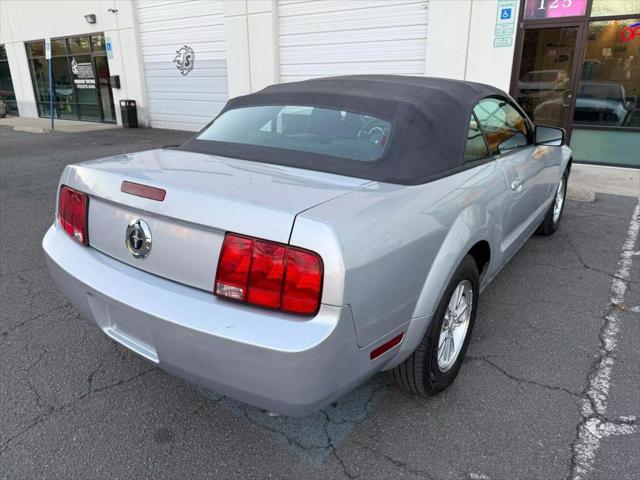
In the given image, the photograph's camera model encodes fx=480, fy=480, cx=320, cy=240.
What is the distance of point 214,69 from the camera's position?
13414mm

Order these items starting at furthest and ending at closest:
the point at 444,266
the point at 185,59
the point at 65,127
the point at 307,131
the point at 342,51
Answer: the point at 65,127 < the point at 185,59 < the point at 342,51 < the point at 307,131 < the point at 444,266

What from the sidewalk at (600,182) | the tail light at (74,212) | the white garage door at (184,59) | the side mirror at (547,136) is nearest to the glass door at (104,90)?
the white garage door at (184,59)

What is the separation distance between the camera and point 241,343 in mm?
1682

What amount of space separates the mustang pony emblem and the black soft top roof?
38.9 feet

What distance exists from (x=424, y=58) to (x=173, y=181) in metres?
8.70

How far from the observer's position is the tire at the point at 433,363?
2.23 m

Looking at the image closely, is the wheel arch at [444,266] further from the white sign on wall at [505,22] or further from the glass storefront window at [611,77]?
the glass storefront window at [611,77]

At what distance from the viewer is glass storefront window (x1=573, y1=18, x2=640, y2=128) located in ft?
26.0

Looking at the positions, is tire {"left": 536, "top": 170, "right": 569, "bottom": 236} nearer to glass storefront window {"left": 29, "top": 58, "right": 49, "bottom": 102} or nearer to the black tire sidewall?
the black tire sidewall

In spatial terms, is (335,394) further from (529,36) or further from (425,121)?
(529,36)

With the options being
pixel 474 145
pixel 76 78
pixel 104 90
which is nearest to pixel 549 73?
pixel 474 145

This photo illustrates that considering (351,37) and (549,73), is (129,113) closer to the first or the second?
(351,37)

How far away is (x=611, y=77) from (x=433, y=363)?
8.07 metres

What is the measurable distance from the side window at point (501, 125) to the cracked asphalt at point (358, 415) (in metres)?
1.18
